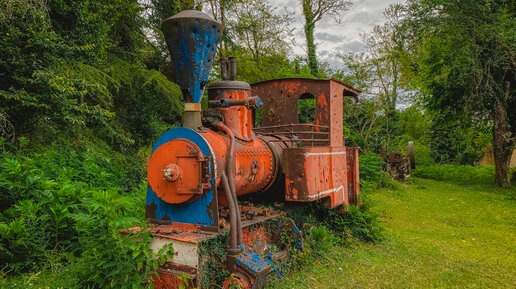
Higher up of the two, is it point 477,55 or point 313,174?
point 477,55

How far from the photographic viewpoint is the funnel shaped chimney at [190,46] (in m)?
3.59

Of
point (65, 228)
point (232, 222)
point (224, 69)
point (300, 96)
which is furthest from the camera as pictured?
point (300, 96)

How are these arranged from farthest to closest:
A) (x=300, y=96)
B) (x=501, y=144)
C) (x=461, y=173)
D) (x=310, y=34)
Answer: (x=310, y=34)
(x=461, y=173)
(x=501, y=144)
(x=300, y=96)

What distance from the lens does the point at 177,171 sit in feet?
11.3

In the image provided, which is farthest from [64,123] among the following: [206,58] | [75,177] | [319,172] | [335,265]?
[335,265]

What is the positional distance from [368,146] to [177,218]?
16.6m

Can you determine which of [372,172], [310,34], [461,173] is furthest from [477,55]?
[310,34]

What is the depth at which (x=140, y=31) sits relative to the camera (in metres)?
12.2

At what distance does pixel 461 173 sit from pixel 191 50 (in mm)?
18725

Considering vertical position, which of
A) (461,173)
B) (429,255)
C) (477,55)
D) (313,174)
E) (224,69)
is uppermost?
(477,55)

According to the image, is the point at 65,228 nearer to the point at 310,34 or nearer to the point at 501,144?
the point at 501,144

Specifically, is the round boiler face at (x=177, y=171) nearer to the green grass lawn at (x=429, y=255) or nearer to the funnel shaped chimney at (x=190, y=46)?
the funnel shaped chimney at (x=190, y=46)

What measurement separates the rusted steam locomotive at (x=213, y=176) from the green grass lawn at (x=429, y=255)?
0.73 meters

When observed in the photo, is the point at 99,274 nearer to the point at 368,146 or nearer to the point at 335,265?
the point at 335,265
